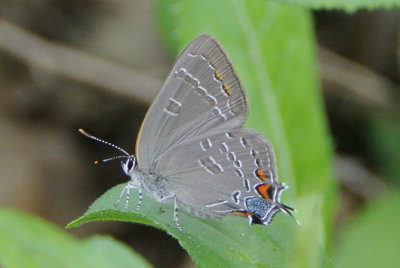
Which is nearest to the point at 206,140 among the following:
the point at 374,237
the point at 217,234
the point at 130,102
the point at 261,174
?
the point at 261,174

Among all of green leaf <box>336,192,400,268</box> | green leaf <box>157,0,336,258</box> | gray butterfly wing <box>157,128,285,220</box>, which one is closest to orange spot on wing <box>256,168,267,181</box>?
gray butterfly wing <box>157,128,285,220</box>

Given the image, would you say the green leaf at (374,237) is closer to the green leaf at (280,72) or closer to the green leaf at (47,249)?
the green leaf at (280,72)

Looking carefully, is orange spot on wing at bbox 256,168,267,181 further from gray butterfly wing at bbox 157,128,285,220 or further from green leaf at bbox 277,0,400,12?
green leaf at bbox 277,0,400,12

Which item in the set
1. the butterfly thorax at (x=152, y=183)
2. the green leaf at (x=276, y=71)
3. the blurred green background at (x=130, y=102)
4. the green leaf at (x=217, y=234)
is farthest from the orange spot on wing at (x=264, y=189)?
the blurred green background at (x=130, y=102)

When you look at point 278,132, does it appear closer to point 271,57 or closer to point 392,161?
point 271,57

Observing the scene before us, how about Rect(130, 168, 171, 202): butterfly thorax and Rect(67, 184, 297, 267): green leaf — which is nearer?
Rect(67, 184, 297, 267): green leaf

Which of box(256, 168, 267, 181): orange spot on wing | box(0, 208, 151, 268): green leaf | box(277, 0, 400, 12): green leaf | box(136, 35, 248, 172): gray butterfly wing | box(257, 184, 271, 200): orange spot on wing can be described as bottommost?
box(0, 208, 151, 268): green leaf
